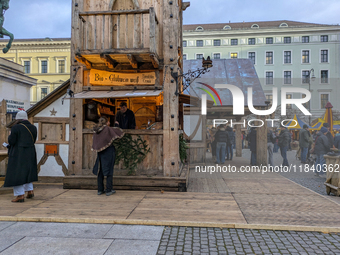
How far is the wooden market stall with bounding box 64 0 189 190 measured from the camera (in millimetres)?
6617

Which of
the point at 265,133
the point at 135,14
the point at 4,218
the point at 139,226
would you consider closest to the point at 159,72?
the point at 135,14

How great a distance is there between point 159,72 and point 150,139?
67.0 inches

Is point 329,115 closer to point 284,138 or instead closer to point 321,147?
point 321,147

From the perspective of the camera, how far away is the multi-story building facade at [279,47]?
165ft

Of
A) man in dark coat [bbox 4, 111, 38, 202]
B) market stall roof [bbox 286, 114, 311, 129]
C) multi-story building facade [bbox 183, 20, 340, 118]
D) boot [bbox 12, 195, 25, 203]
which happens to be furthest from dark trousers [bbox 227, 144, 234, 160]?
multi-story building facade [bbox 183, 20, 340, 118]

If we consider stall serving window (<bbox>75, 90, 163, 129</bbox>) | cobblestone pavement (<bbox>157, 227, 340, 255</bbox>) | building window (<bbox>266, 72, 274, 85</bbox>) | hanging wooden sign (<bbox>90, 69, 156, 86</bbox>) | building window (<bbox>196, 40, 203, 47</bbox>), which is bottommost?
cobblestone pavement (<bbox>157, 227, 340, 255</bbox>)

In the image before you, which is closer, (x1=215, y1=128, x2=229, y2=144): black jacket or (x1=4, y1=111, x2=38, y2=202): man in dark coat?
(x1=4, y1=111, x2=38, y2=202): man in dark coat

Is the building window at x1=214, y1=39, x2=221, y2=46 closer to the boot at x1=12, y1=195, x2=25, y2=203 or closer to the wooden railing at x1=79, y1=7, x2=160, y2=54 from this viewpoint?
the wooden railing at x1=79, y1=7, x2=160, y2=54

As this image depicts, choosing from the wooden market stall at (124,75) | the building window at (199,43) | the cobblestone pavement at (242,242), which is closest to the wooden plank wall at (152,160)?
the wooden market stall at (124,75)

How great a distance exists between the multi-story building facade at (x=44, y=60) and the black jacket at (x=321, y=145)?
38.0 metres

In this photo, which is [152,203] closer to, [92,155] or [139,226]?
[139,226]

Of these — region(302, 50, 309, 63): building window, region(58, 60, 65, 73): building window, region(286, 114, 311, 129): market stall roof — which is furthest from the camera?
region(302, 50, 309, 63): building window

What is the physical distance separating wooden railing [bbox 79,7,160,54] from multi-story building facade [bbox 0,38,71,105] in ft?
125

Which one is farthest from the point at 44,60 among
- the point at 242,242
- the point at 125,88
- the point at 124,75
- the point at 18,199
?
the point at 242,242
